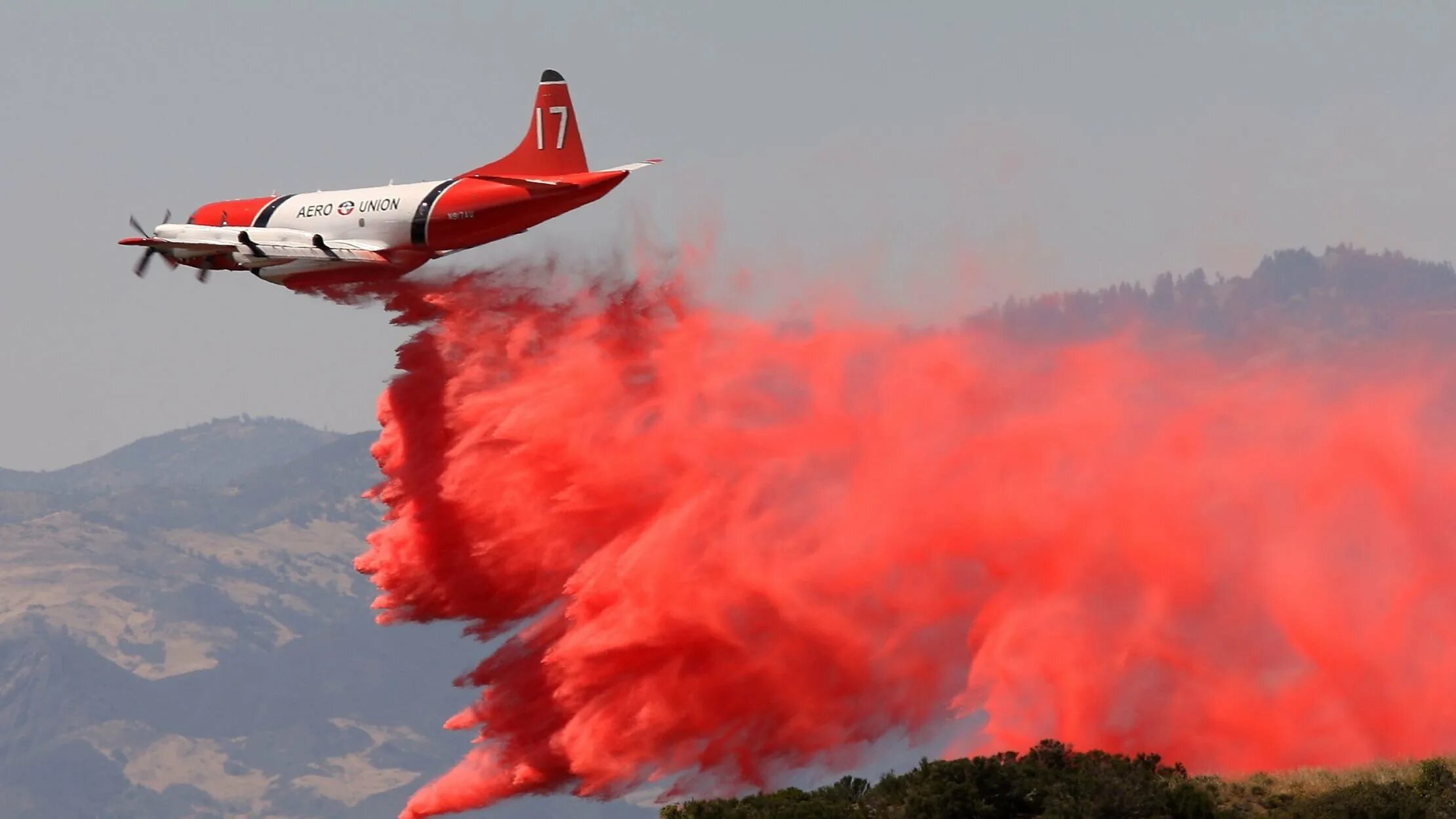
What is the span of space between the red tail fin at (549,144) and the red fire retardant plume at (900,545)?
14.2ft

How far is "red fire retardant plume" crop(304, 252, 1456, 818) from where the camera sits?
5991cm

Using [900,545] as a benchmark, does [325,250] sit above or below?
above

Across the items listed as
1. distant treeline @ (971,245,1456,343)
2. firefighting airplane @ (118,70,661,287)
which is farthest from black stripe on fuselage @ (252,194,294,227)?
distant treeline @ (971,245,1456,343)

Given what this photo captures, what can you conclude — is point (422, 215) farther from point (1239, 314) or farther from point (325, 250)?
point (1239, 314)

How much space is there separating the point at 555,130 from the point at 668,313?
24.8 feet

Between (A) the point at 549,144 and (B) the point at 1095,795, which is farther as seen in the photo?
(A) the point at 549,144

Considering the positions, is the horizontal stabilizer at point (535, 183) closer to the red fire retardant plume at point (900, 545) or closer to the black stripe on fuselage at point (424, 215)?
the black stripe on fuselage at point (424, 215)

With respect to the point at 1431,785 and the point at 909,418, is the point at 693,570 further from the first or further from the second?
the point at 1431,785

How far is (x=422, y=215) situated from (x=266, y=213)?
8.65m

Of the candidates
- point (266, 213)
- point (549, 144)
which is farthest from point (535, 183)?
point (266, 213)

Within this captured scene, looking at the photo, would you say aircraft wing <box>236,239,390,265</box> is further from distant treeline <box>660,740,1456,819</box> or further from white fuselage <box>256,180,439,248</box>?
distant treeline <box>660,740,1456,819</box>

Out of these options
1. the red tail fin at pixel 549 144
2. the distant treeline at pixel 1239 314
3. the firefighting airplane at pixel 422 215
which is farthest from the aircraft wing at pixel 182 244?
the distant treeline at pixel 1239 314

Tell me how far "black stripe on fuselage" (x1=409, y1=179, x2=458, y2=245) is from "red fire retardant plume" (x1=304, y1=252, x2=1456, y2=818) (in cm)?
217

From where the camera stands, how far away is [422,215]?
65.0m
